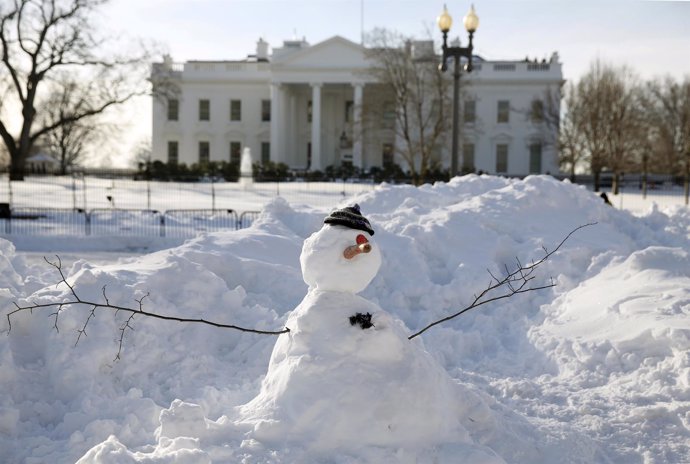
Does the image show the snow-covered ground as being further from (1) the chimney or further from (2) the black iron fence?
(1) the chimney

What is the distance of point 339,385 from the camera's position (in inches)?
211

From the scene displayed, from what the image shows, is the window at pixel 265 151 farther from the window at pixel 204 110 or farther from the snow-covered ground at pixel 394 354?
the snow-covered ground at pixel 394 354

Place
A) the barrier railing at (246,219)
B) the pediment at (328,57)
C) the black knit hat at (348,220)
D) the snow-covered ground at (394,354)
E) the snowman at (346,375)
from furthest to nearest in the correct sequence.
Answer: the pediment at (328,57) → the barrier railing at (246,219) → the black knit hat at (348,220) → the snow-covered ground at (394,354) → the snowman at (346,375)

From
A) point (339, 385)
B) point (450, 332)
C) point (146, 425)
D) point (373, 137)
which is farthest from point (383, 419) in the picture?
point (373, 137)

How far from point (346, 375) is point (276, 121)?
5674cm

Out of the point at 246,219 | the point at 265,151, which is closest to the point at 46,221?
the point at 246,219

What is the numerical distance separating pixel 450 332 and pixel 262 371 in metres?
2.72

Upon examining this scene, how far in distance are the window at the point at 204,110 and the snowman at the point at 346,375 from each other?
2456 inches

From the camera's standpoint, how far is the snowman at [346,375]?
523 cm

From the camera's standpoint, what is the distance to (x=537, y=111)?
5812 centimetres

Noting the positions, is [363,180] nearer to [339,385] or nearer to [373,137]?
[373,137]

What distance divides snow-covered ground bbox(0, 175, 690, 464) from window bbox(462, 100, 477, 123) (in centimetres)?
4783

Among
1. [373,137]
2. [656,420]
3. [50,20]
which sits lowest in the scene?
[656,420]

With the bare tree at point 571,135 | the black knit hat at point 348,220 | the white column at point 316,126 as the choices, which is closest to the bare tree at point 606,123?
the bare tree at point 571,135
